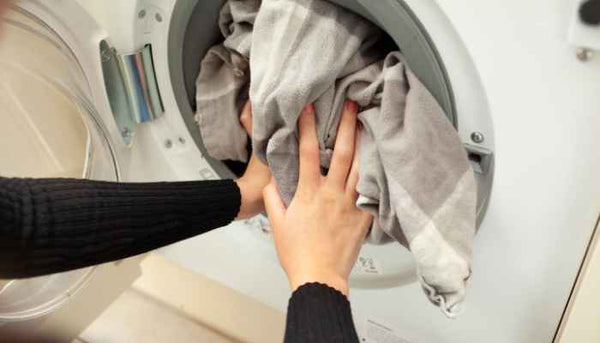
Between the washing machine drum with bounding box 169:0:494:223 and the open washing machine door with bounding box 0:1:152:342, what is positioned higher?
the washing machine drum with bounding box 169:0:494:223

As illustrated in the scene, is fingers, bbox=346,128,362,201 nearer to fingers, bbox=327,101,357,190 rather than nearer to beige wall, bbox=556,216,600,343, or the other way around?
fingers, bbox=327,101,357,190

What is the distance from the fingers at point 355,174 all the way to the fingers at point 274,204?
0.27 feet

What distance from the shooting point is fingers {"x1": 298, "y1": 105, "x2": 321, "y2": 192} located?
0.64 meters

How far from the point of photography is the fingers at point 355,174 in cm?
63

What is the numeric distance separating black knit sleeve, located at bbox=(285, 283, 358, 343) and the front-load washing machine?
6.8 inches

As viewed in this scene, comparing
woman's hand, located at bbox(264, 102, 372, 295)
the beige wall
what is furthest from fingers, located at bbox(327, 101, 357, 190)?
the beige wall

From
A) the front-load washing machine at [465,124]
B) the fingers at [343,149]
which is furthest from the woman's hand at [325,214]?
the front-load washing machine at [465,124]

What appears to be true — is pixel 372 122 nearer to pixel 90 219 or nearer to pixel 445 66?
pixel 445 66

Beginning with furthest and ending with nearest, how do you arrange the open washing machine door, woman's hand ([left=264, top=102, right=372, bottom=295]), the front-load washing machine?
1. the open washing machine door
2. woman's hand ([left=264, top=102, right=372, bottom=295])
3. the front-load washing machine

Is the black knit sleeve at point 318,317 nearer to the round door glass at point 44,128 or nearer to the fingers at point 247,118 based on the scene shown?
the fingers at point 247,118

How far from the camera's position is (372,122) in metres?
0.60

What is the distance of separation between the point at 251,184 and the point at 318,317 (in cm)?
24

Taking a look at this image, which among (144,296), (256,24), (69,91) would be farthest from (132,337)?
(256,24)

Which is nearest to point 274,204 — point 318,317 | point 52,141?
point 318,317
